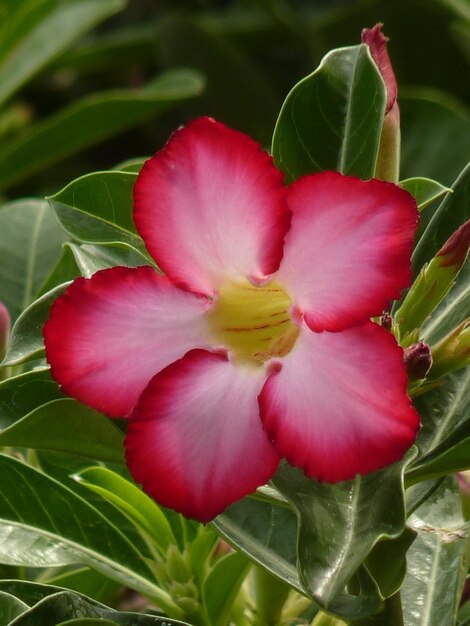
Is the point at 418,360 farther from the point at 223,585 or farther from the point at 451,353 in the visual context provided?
the point at 223,585

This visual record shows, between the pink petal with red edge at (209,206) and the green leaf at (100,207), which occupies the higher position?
the pink petal with red edge at (209,206)

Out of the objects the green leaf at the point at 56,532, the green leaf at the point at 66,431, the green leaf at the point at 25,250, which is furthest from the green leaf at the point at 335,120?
the green leaf at the point at 25,250

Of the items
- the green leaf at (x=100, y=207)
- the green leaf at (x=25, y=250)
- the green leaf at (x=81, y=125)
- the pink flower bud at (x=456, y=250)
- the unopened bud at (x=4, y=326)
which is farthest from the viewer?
the green leaf at (x=81, y=125)

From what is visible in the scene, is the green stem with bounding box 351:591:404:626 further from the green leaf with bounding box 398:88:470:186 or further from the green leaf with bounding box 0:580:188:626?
the green leaf with bounding box 398:88:470:186

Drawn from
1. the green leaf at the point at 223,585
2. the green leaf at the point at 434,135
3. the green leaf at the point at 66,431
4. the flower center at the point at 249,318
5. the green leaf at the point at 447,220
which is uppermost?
the flower center at the point at 249,318

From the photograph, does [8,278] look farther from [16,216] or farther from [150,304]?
[150,304]

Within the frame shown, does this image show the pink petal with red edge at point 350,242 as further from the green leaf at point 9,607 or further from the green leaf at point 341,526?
the green leaf at point 9,607

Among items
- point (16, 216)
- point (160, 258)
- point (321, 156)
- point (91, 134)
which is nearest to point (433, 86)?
point (91, 134)
